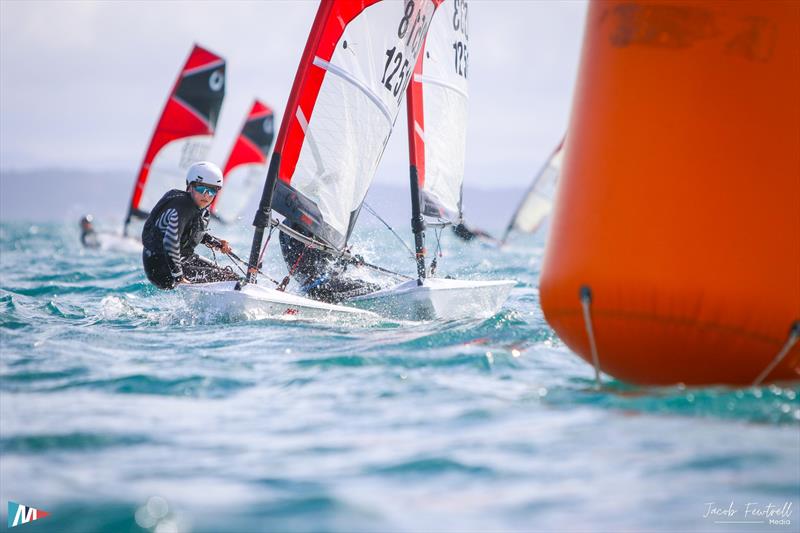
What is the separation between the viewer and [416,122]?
10.4 meters

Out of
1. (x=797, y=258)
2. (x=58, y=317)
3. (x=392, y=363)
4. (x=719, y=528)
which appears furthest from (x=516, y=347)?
(x=58, y=317)

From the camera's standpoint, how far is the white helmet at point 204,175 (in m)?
8.22

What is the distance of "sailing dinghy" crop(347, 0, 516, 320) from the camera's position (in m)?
9.28

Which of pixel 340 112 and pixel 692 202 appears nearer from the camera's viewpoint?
pixel 692 202

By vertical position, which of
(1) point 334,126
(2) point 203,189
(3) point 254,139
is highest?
(1) point 334,126

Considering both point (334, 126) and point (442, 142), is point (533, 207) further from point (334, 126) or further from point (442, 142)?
point (334, 126)

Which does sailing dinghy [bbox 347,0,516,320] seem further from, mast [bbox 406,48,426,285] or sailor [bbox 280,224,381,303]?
sailor [bbox 280,224,381,303]

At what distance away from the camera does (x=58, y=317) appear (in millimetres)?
8750

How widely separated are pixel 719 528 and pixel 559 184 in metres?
2.30

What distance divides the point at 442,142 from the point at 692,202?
641 cm

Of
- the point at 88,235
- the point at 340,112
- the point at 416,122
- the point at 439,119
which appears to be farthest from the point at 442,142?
the point at 88,235

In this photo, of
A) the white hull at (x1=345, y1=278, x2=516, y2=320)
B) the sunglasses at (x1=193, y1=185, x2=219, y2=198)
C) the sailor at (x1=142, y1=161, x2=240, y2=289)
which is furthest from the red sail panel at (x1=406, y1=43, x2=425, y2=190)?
the sunglasses at (x1=193, y1=185, x2=219, y2=198)

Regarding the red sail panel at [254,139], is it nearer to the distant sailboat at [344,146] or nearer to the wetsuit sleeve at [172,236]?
the distant sailboat at [344,146]

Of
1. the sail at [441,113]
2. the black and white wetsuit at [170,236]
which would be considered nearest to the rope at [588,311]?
the black and white wetsuit at [170,236]
